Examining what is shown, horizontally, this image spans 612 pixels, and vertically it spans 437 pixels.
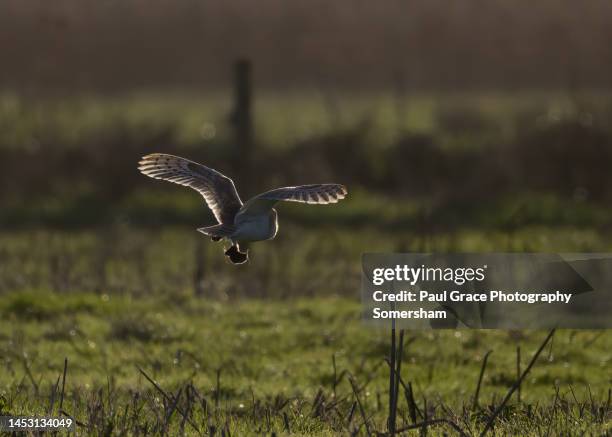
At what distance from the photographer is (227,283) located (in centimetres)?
1132

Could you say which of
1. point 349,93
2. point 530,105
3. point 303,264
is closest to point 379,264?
point 303,264

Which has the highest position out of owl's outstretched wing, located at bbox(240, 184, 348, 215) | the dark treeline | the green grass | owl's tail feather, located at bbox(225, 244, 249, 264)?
the dark treeline

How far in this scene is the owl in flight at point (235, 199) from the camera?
436 cm

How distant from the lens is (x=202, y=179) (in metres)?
4.95

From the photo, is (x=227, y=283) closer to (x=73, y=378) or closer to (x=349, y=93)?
(x=73, y=378)

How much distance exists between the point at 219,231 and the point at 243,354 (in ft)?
14.0

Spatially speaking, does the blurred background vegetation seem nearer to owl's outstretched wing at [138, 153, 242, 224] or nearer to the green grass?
the green grass

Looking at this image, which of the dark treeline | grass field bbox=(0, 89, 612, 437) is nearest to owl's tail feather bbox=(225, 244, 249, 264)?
grass field bbox=(0, 89, 612, 437)

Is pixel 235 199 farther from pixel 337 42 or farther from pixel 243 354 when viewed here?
pixel 337 42

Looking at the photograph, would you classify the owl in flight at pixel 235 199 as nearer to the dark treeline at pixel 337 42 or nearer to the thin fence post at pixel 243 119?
the thin fence post at pixel 243 119

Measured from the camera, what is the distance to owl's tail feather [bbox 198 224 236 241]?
4445 millimetres

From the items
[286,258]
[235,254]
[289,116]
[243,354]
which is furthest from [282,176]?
[235,254]

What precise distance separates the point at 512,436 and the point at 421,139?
481 inches
